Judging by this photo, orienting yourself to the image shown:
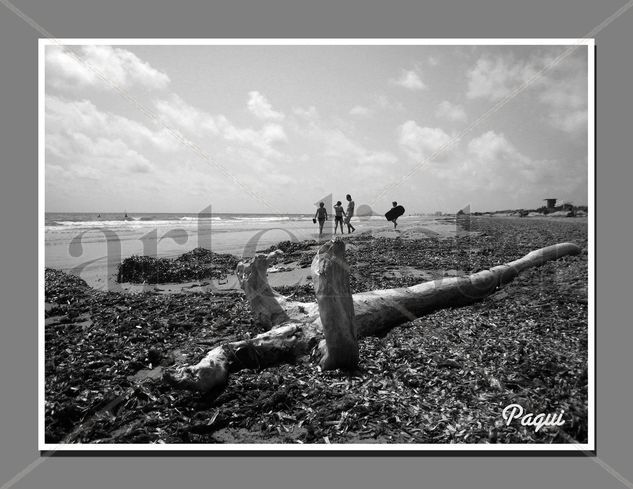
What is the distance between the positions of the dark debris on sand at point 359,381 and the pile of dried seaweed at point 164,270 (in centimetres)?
217

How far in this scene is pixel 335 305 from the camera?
11.2 ft

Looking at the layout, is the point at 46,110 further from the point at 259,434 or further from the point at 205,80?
the point at 259,434

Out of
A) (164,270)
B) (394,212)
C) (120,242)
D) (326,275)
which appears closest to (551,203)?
(326,275)

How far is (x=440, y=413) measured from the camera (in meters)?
3.09

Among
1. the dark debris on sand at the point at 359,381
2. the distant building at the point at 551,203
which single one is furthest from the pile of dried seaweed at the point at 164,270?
the distant building at the point at 551,203

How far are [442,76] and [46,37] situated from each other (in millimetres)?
3905

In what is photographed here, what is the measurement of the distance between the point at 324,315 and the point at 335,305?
15cm

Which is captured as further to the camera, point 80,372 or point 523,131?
point 523,131

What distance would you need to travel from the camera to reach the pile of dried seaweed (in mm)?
7336

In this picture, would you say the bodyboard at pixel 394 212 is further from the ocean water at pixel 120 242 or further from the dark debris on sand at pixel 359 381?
the dark debris on sand at pixel 359 381

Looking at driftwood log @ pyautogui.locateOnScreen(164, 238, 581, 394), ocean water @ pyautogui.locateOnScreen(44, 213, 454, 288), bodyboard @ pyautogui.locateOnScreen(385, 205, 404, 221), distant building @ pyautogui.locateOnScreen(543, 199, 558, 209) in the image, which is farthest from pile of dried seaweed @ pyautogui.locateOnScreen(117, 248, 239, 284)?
distant building @ pyautogui.locateOnScreen(543, 199, 558, 209)

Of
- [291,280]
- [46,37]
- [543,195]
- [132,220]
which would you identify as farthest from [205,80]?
[132,220]

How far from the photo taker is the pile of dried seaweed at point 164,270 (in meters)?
7.34

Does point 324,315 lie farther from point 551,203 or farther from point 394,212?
point 394,212
